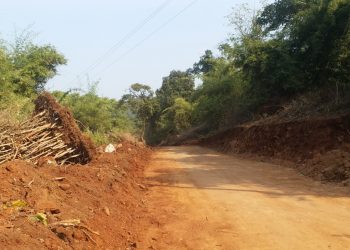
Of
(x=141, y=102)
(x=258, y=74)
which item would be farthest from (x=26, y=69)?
(x=141, y=102)

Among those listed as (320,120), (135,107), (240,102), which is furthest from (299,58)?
(135,107)

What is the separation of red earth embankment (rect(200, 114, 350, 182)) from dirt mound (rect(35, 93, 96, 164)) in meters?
6.58

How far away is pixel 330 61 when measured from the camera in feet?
60.1

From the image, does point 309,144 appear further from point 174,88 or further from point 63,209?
point 174,88

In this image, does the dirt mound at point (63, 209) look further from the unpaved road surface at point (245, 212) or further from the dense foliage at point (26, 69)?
the dense foliage at point (26, 69)

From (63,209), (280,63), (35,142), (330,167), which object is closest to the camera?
(63,209)

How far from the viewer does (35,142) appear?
1040cm

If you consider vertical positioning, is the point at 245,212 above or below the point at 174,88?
below

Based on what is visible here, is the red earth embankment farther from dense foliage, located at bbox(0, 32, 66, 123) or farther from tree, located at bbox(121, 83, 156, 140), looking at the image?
tree, located at bbox(121, 83, 156, 140)

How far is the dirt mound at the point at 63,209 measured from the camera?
5.39m

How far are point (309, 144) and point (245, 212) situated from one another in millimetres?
8450

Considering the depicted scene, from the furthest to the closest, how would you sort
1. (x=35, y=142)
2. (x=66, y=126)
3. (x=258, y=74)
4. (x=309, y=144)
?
(x=258, y=74) < (x=309, y=144) < (x=66, y=126) < (x=35, y=142)

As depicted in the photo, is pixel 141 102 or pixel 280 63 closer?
pixel 280 63

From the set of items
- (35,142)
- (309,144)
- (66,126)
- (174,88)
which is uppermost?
(174,88)
